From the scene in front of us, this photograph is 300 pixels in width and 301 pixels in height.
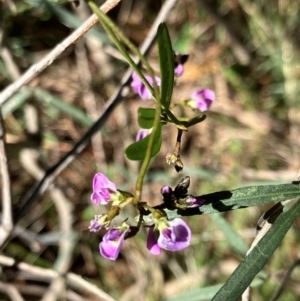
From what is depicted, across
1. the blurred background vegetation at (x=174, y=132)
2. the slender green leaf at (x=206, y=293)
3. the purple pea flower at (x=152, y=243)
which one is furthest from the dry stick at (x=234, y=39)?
the purple pea flower at (x=152, y=243)

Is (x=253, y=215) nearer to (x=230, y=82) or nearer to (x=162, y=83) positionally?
(x=230, y=82)

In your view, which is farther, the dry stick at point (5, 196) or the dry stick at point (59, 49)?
the dry stick at point (5, 196)

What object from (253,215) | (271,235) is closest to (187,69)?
(253,215)

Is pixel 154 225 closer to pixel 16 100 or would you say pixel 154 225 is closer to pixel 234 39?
pixel 16 100

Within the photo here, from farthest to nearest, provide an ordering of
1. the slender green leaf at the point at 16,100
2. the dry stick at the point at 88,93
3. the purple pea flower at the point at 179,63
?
the dry stick at the point at 88,93
the slender green leaf at the point at 16,100
the purple pea flower at the point at 179,63

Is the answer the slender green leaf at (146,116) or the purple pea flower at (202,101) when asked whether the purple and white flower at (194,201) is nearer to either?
the slender green leaf at (146,116)

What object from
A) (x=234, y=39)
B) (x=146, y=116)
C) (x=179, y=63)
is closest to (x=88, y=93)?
(x=234, y=39)
